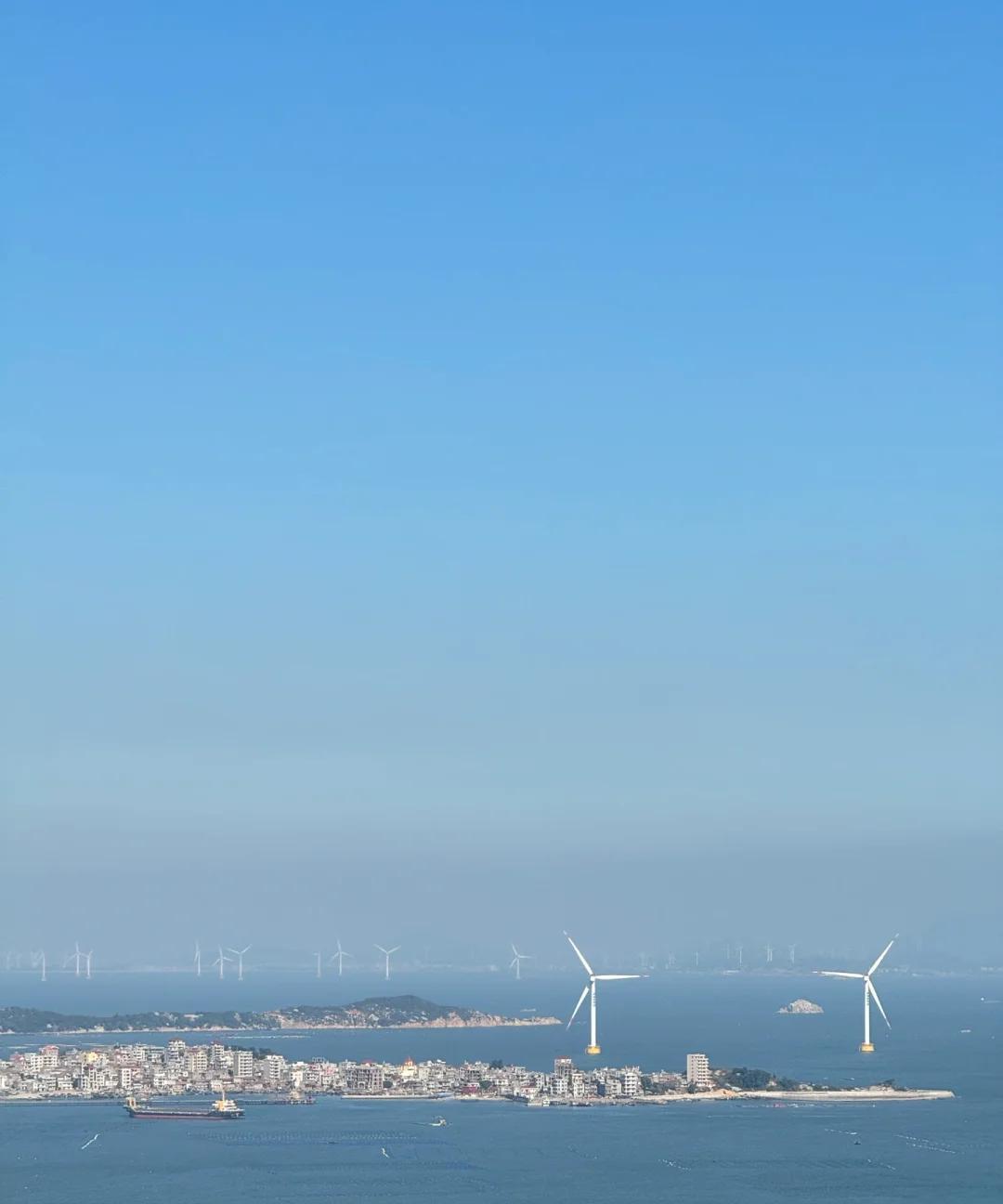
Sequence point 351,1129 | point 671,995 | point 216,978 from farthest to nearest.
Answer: point 216,978 → point 671,995 → point 351,1129

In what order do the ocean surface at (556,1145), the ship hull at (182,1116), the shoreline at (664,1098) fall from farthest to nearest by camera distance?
the shoreline at (664,1098)
the ship hull at (182,1116)
the ocean surface at (556,1145)

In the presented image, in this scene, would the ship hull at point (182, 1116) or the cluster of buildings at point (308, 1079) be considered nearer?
the ship hull at point (182, 1116)

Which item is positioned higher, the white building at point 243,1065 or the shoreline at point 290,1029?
the shoreline at point 290,1029

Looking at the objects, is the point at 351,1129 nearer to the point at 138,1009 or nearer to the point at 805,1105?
the point at 805,1105

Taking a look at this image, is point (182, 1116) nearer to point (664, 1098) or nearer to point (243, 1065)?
point (243, 1065)

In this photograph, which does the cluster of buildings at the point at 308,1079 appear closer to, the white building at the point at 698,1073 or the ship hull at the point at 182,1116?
the white building at the point at 698,1073

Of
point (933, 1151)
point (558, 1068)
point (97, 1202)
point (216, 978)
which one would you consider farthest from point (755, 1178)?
point (216, 978)

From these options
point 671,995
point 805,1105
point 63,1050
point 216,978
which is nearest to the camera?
point 805,1105

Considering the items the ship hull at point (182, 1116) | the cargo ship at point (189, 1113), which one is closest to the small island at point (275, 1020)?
the cargo ship at point (189, 1113)
